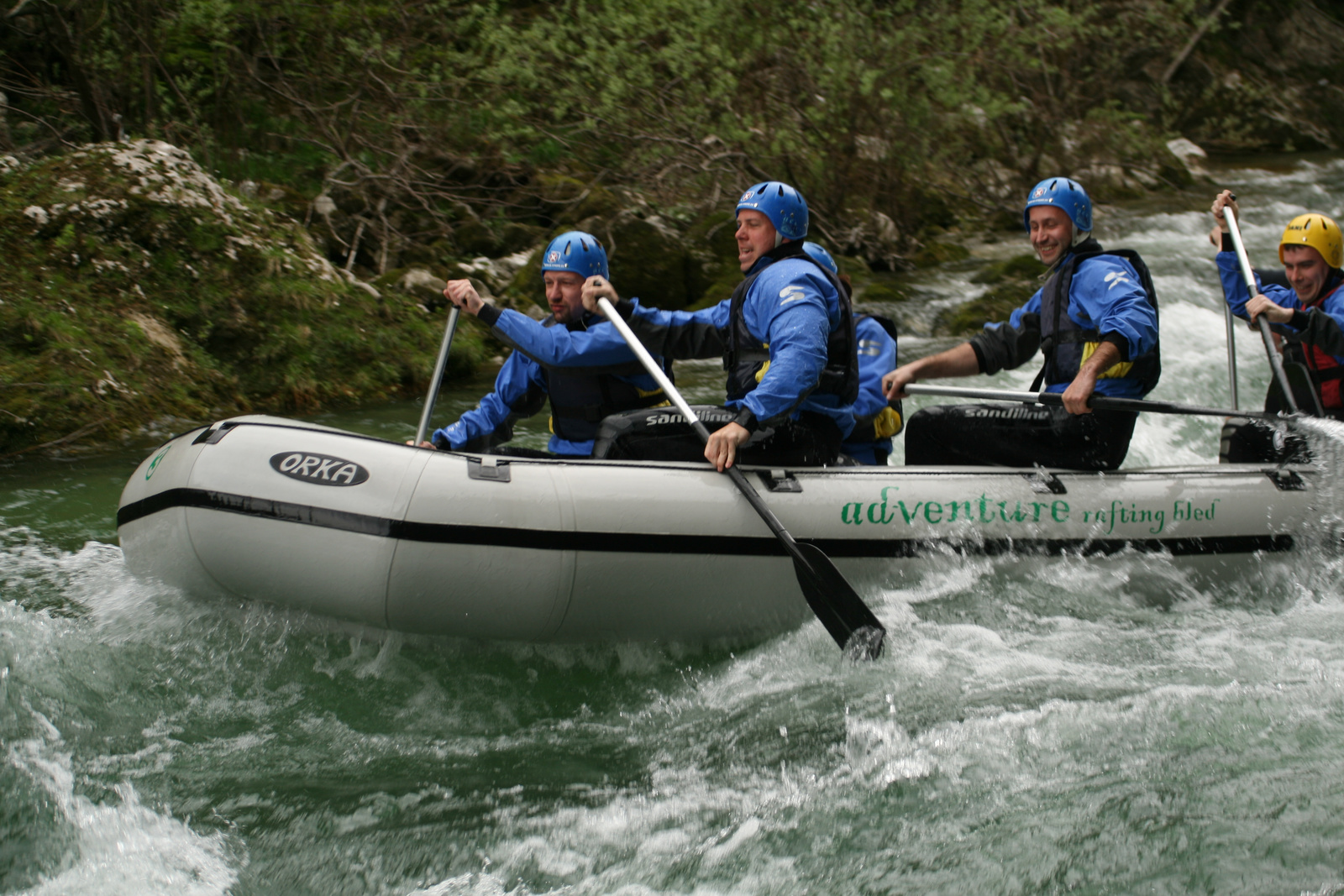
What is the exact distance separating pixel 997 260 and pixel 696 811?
1079 centimetres

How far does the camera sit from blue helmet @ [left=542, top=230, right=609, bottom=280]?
4227mm

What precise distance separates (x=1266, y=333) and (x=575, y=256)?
2.78m

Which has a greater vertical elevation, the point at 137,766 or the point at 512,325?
the point at 512,325

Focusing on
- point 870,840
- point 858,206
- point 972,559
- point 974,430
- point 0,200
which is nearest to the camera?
point 870,840

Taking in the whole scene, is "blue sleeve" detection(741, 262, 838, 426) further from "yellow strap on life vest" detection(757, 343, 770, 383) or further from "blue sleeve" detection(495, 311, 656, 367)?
"blue sleeve" detection(495, 311, 656, 367)

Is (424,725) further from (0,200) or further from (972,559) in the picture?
(0,200)

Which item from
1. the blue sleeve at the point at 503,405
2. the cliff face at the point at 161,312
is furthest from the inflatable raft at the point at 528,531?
the cliff face at the point at 161,312

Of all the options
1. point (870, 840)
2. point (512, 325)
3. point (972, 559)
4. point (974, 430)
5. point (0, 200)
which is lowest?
point (870, 840)

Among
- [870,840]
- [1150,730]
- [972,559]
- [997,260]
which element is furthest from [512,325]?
[997,260]

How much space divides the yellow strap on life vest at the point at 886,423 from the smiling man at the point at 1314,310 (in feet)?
4.70

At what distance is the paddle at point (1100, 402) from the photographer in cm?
Result: 408

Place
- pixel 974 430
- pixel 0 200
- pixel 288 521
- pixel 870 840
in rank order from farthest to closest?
pixel 0 200, pixel 974 430, pixel 288 521, pixel 870 840

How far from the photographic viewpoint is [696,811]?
293 cm

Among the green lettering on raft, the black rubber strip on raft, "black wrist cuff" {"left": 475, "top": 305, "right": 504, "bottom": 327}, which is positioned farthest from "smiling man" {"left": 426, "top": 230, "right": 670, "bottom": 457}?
the green lettering on raft
